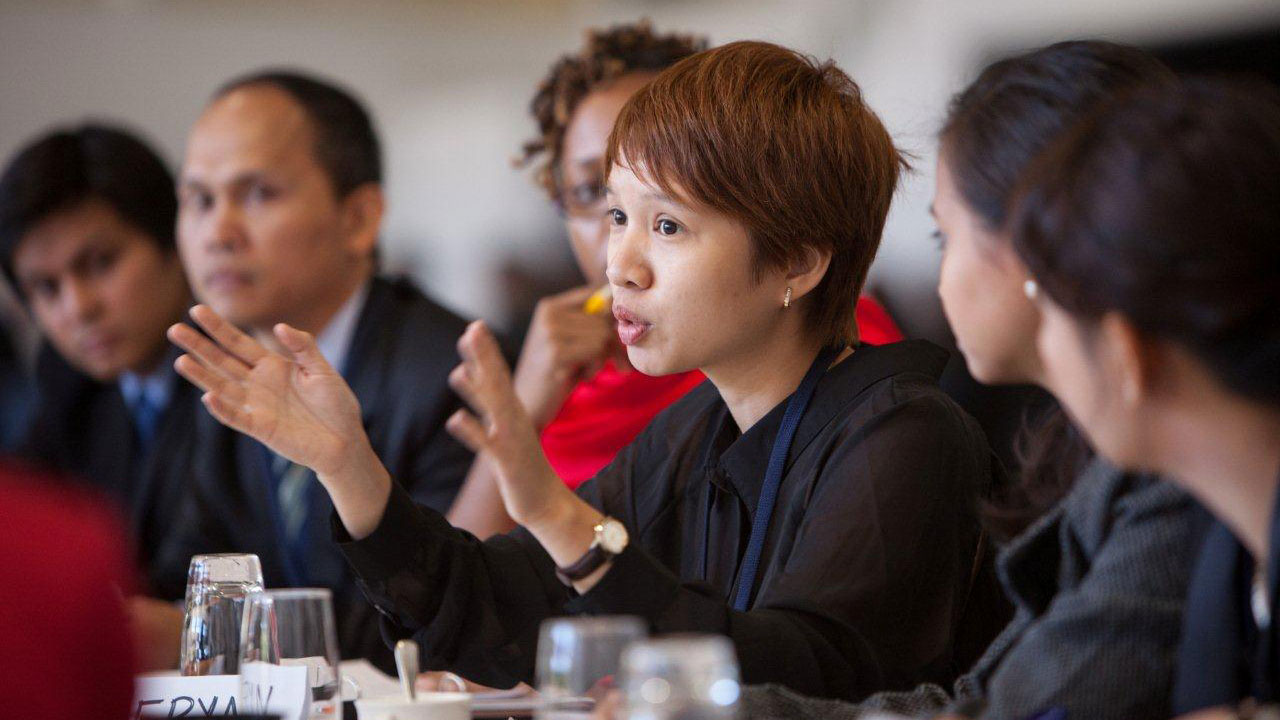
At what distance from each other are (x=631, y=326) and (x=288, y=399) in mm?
366

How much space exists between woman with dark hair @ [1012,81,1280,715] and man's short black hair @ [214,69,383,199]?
6.41ft

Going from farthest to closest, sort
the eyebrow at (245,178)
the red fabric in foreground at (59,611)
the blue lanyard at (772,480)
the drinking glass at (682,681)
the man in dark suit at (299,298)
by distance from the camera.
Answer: the eyebrow at (245,178)
the man in dark suit at (299,298)
the blue lanyard at (772,480)
the drinking glass at (682,681)
the red fabric in foreground at (59,611)

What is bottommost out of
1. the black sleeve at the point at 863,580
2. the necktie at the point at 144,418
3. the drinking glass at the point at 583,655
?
the necktie at the point at 144,418

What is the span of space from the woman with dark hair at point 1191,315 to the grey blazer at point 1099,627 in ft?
0.10

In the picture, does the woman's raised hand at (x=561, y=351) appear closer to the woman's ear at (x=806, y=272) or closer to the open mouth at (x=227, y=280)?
the open mouth at (x=227, y=280)

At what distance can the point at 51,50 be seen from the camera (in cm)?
438

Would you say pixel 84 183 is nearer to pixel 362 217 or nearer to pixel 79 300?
pixel 79 300

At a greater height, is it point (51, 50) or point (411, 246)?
point (51, 50)

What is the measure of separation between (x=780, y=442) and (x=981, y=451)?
0.20 meters

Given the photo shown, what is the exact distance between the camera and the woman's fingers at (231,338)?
1.31 metres

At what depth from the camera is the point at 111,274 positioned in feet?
9.91

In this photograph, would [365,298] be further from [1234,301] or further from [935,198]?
[1234,301]

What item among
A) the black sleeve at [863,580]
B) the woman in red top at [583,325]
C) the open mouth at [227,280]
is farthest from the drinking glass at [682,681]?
the open mouth at [227,280]

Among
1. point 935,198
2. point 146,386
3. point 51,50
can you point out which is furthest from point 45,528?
point 51,50
